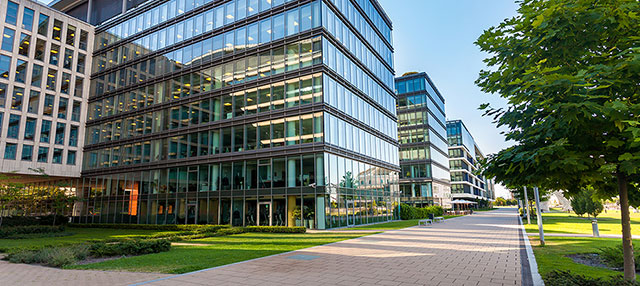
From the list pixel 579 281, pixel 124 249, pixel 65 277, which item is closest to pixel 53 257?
pixel 124 249

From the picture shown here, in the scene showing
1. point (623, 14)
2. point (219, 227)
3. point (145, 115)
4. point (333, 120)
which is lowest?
point (219, 227)

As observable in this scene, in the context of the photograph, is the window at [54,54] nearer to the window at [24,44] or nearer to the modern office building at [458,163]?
the window at [24,44]

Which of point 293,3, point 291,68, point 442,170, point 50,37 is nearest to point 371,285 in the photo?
point 291,68

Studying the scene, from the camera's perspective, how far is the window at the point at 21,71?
133 ft

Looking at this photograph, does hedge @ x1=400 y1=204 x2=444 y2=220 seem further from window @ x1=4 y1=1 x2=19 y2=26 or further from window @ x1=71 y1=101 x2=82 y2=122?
window @ x1=4 y1=1 x2=19 y2=26

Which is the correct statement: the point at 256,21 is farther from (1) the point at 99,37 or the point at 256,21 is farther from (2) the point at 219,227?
(1) the point at 99,37

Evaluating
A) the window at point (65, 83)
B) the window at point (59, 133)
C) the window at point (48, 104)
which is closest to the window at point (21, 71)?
the window at point (48, 104)

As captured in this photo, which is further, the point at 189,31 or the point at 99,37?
the point at 99,37

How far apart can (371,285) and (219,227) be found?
68.6 feet

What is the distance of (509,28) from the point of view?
8086 millimetres

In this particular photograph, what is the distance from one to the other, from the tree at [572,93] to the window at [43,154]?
165 feet

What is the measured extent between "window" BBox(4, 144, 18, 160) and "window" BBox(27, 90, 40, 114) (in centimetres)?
446

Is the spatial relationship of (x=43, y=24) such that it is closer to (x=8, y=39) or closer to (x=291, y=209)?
(x=8, y=39)

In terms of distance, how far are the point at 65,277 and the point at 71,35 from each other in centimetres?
4754
